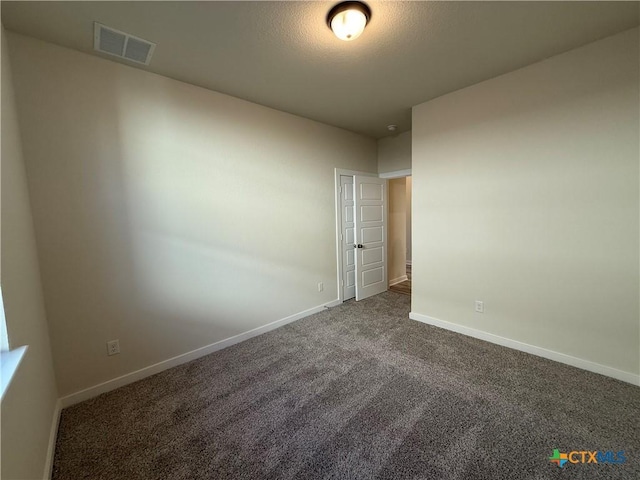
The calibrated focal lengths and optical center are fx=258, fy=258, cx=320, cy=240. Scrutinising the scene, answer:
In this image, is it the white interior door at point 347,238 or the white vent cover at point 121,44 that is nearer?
the white vent cover at point 121,44

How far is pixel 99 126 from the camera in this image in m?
2.06

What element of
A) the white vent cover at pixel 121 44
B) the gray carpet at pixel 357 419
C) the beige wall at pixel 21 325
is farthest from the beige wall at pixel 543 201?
the beige wall at pixel 21 325

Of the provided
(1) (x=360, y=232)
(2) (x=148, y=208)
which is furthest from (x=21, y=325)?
(1) (x=360, y=232)

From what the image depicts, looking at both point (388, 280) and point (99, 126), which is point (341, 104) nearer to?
point (99, 126)

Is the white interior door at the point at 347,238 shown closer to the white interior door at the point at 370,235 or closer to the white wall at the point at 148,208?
the white interior door at the point at 370,235

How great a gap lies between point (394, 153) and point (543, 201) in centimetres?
242

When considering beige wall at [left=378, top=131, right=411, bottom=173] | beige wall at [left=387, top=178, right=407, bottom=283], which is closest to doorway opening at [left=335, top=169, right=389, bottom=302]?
beige wall at [left=378, top=131, right=411, bottom=173]

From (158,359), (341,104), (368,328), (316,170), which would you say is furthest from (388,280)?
(158,359)

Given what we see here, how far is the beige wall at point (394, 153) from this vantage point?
13.7ft

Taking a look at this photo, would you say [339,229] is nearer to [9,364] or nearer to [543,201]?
[543,201]

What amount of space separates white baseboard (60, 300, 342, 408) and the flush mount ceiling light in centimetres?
293

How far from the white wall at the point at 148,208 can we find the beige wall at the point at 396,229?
2302 millimetres

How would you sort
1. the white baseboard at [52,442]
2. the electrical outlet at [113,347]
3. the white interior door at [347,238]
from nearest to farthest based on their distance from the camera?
the white baseboard at [52,442] → the electrical outlet at [113,347] → the white interior door at [347,238]

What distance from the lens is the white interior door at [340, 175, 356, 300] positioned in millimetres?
4047
